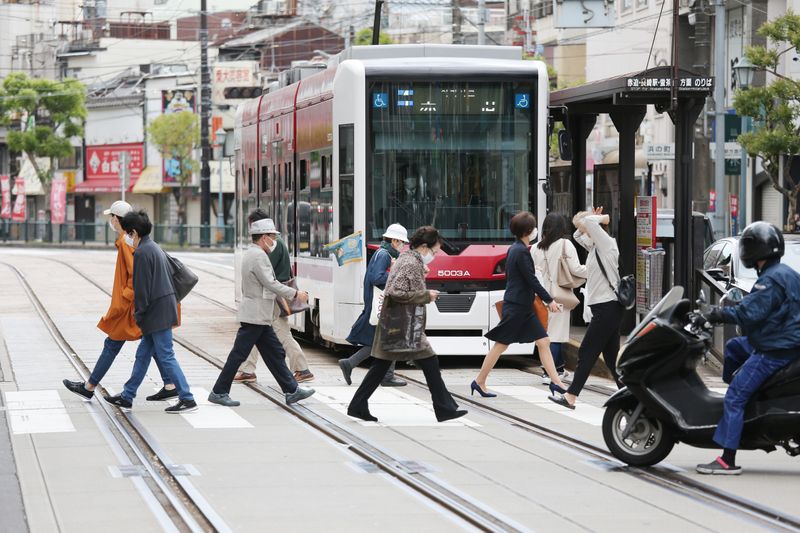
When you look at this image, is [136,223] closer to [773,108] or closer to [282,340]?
[282,340]

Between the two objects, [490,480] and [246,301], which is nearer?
[490,480]

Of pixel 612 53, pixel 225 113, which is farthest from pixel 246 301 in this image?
pixel 225 113

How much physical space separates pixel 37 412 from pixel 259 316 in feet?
6.69

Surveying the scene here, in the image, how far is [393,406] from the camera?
13.8 m

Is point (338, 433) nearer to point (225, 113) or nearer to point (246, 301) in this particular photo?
point (246, 301)

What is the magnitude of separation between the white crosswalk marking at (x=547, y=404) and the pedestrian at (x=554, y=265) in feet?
1.77

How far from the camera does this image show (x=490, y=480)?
31.9 ft

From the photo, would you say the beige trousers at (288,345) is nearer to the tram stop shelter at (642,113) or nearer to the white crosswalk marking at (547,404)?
the white crosswalk marking at (547,404)

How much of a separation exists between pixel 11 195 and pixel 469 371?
253 feet

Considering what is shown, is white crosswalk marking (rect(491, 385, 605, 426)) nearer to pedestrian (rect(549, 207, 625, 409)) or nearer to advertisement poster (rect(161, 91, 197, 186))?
pedestrian (rect(549, 207, 625, 409))

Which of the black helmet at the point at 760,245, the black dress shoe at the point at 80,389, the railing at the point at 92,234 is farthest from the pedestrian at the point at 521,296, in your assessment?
the railing at the point at 92,234

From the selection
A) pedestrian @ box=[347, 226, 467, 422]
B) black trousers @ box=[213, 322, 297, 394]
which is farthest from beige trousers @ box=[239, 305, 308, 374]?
pedestrian @ box=[347, 226, 467, 422]

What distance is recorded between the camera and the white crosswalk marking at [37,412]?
12047 mm

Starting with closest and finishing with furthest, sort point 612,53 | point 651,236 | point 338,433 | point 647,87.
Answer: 1. point 338,433
2. point 647,87
3. point 651,236
4. point 612,53
